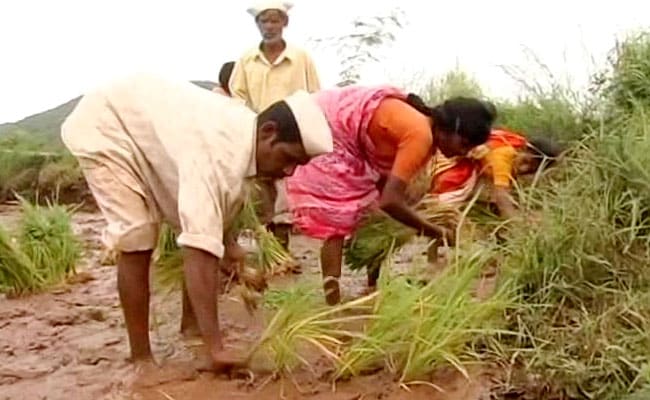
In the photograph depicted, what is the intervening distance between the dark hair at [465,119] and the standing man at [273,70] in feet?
6.02

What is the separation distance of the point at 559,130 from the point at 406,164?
2.42 metres

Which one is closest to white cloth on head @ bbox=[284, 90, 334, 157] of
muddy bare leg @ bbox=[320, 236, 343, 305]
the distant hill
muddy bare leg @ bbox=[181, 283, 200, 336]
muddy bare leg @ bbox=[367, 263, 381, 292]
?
muddy bare leg @ bbox=[181, 283, 200, 336]

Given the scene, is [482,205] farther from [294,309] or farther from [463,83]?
[463,83]

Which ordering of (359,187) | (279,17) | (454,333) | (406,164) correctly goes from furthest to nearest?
(279,17) → (359,187) → (406,164) → (454,333)

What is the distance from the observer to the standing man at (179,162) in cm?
458

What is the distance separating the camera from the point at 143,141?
4.94 m

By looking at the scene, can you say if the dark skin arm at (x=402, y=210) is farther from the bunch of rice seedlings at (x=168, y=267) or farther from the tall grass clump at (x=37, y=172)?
the tall grass clump at (x=37, y=172)

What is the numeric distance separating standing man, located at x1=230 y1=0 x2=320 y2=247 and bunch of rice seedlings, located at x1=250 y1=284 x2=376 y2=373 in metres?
2.48

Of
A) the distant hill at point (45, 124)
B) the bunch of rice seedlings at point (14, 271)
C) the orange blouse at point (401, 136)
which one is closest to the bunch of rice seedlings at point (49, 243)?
the bunch of rice seedlings at point (14, 271)

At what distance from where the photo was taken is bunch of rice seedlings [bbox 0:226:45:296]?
700 cm

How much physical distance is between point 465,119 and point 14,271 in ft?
8.72

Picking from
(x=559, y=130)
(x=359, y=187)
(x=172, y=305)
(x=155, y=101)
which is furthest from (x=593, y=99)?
(x=155, y=101)

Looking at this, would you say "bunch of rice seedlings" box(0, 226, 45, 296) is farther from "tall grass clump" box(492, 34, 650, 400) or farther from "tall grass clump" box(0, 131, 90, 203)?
"tall grass clump" box(0, 131, 90, 203)

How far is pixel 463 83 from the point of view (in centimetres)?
1077
